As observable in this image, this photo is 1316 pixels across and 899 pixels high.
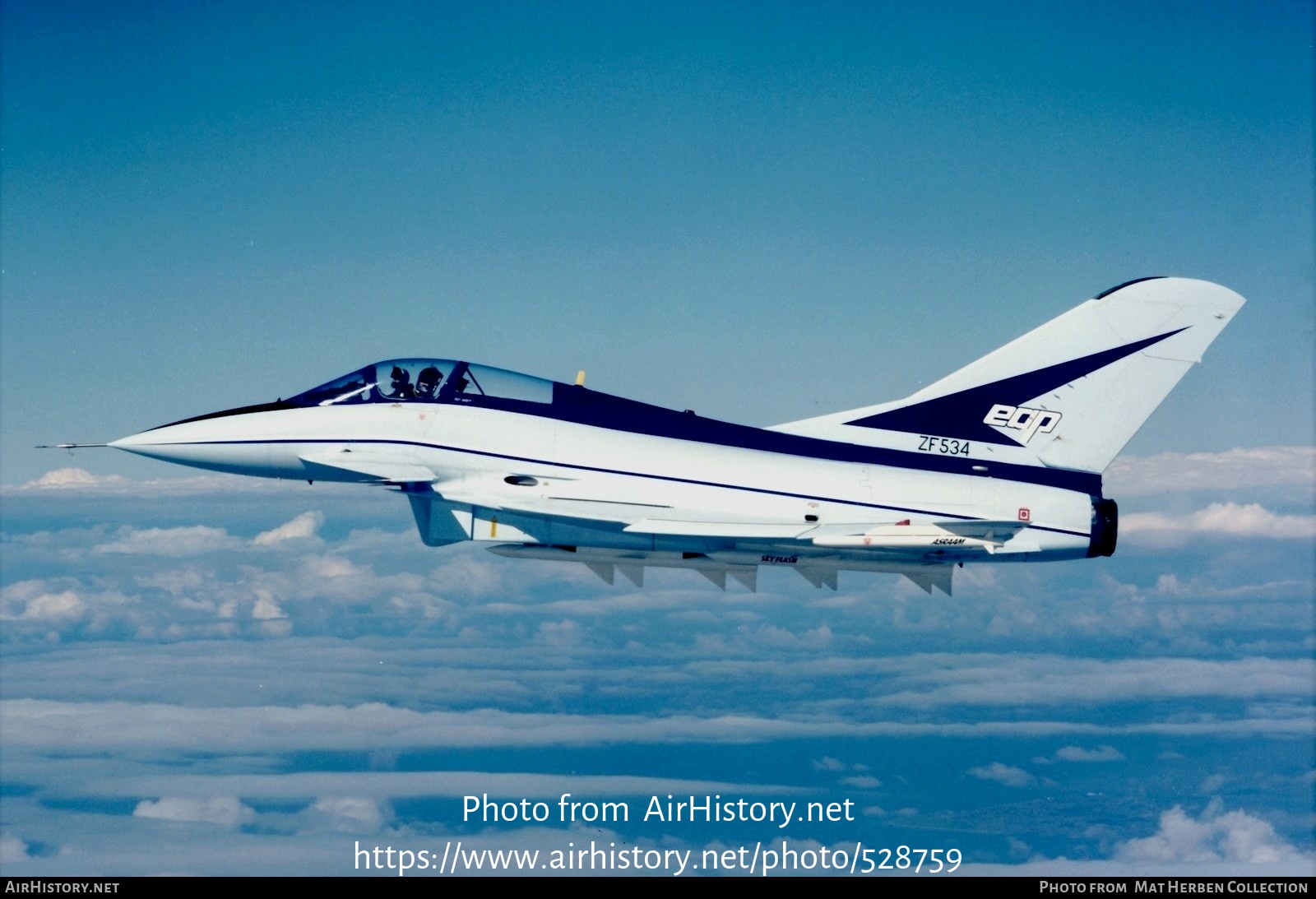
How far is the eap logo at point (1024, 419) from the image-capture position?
717 inches

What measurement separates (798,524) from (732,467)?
145cm

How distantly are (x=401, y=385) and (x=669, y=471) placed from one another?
4.81 m

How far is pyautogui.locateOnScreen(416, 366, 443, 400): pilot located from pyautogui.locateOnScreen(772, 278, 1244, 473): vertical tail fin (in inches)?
251

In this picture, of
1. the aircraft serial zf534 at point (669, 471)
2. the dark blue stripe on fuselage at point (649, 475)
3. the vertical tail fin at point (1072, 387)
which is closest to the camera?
Answer: the aircraft serial zf534 at point (669, 471)

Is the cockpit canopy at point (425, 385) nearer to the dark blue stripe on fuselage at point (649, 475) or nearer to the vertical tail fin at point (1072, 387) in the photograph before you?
the dark blue stripe on fuselage at point (649, 475)

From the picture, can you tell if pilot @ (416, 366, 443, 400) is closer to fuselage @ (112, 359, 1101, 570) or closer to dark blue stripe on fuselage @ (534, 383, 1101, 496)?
fuselage @ (112, 359, 1101, 570)

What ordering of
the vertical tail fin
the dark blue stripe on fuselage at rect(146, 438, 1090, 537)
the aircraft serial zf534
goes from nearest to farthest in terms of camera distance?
the aircraft serial zf534 < the dark blue stripe on fuselage at rect(146, 438, 1090, 537) < the vertical tail fin

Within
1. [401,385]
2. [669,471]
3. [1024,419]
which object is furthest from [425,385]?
[1024,419]

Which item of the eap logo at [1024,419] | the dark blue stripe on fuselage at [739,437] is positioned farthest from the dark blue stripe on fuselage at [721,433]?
the eap logo at [1024,419]

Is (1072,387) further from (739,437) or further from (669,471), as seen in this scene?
(669,471)

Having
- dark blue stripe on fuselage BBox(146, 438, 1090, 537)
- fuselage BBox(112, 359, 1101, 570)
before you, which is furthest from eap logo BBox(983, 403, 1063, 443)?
dark blue stripe on fuselage BBox(146, 438, 1090, 537)

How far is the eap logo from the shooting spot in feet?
59.7

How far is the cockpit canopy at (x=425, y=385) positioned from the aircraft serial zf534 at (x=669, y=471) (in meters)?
0.03
